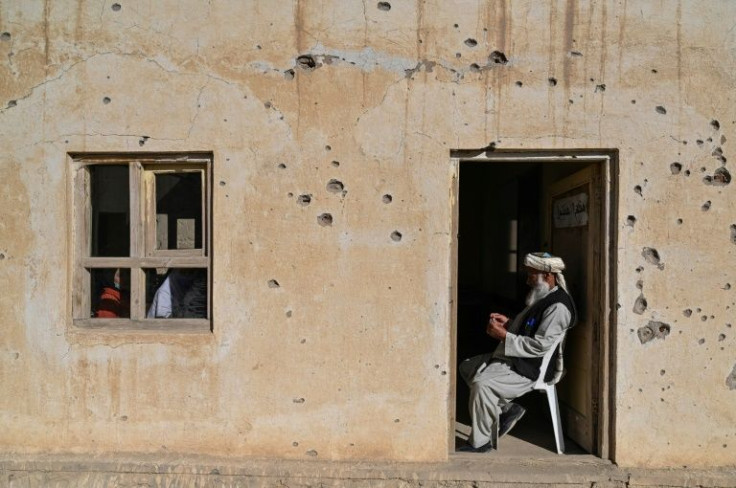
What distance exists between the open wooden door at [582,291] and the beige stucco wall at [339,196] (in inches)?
8.9

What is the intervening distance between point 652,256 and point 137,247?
3157mm

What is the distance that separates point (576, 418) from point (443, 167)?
1960 mm

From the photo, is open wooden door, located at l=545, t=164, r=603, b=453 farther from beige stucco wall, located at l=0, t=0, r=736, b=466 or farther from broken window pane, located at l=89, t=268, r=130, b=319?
broken window pane, located at l=89, t=268, r=130, b=319

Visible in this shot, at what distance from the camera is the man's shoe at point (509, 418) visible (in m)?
3.94

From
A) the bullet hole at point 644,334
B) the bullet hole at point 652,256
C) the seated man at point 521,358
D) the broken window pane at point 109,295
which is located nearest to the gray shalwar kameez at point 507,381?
the seated man at point 521,358

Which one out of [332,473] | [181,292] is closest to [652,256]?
[332,473]

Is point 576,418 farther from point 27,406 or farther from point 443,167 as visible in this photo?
point 27,406

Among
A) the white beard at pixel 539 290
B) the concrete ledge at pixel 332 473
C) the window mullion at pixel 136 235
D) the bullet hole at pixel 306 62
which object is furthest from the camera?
the white beard at pixel 539 290

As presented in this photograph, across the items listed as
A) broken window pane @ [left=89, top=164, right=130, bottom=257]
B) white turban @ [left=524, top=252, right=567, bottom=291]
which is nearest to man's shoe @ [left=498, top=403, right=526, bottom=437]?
white turban @ [left=524, top=252, right=567, bottom=291]

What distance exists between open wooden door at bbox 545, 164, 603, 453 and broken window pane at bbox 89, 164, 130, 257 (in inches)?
119

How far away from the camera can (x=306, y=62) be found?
142 inches

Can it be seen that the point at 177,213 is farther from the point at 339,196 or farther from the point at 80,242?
the point at 339,196

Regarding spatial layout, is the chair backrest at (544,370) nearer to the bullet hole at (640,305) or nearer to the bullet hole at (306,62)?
the bullet hole at (640,305)

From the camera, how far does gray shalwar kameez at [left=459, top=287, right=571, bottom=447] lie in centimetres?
374
